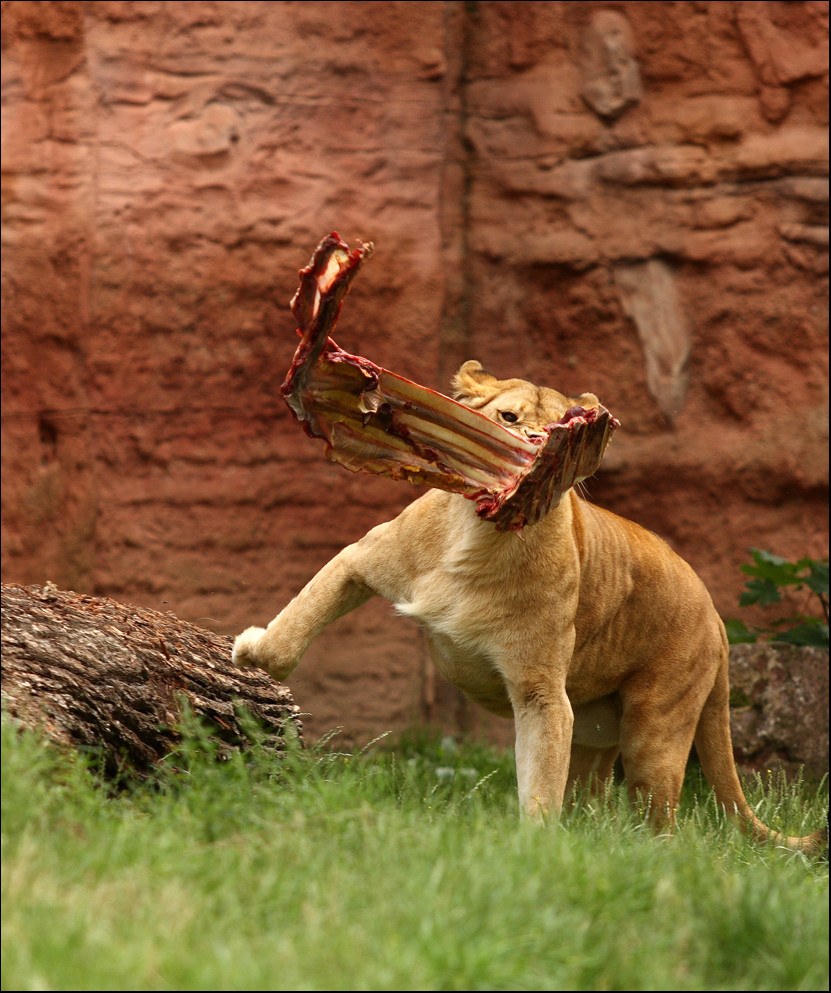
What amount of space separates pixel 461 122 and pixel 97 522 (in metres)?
3.81

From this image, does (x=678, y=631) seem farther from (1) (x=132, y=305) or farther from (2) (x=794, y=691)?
(1) (x=132, y=305)

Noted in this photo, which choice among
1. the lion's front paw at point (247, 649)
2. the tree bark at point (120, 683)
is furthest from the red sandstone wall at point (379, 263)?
the lion's front paw at point (247, 649)

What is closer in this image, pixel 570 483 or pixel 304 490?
pixel 570 483

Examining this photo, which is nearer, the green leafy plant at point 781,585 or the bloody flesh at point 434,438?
the bloody flesh at point 434,438

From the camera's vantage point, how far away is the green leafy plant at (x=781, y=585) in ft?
24.8

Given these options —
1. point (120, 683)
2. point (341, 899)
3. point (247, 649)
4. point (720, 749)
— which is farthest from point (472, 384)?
point (341, 899)

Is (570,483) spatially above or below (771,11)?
below

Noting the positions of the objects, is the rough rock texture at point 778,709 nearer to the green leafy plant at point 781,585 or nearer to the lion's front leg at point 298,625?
the green leafy plant at point 781,585

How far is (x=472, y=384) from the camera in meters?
4.85

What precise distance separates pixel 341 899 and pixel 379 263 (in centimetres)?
601

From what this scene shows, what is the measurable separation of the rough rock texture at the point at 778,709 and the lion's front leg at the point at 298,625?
10.9ft

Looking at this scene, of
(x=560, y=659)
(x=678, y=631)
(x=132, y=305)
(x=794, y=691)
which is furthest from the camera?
(x=132, y=305)

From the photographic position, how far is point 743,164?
332 inches

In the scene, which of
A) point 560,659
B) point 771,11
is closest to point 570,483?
point 560,659
